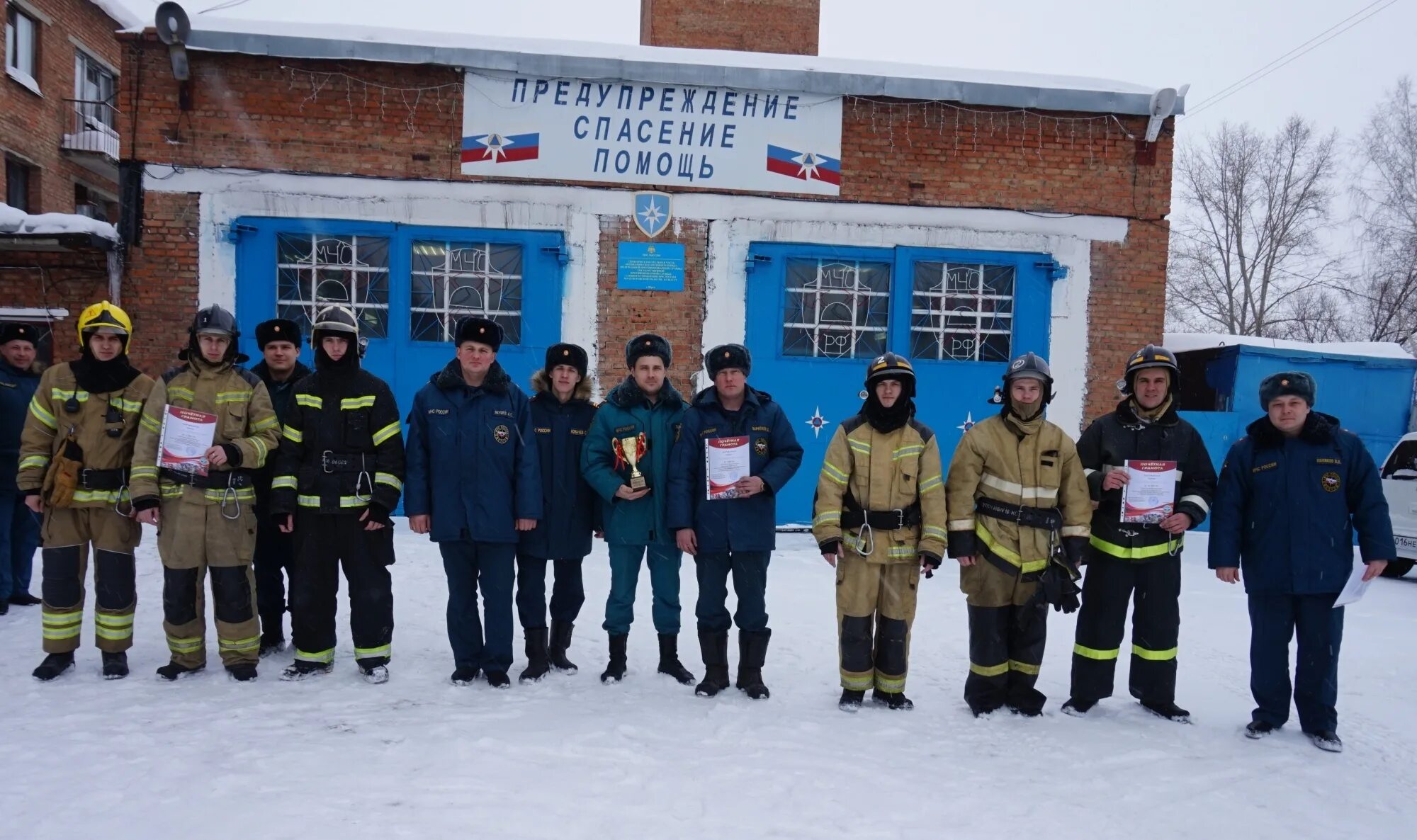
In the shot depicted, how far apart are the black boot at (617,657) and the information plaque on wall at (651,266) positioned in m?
5.18

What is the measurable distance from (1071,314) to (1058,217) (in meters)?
1.08

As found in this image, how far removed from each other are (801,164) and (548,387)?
5.50 metres

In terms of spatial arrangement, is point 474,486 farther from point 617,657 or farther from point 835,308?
point 835,308

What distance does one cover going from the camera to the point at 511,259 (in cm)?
935

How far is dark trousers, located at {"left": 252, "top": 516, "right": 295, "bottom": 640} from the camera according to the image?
5043 mm

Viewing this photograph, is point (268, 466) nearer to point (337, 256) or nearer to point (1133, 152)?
point (337, 256)

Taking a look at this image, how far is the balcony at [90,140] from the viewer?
18812mm

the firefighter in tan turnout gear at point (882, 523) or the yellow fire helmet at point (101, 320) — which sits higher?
the yellow fire helmet at point (101, 320)

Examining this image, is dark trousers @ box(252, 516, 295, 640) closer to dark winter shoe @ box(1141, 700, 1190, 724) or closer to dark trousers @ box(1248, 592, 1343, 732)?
dark winter shoe @ box(1141, 700, 1190, 724)

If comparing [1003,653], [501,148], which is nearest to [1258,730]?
[1003,653]

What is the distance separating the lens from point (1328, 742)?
425cm

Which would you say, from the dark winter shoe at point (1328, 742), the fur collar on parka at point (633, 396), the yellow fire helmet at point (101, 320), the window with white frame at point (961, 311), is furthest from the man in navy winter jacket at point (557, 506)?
the window with white frame at point (961, 311)

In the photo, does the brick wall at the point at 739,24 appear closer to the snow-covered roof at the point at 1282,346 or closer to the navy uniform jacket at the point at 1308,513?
the snow-covered roof at the point at 1282,346

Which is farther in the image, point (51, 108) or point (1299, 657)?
point (51, 108)
